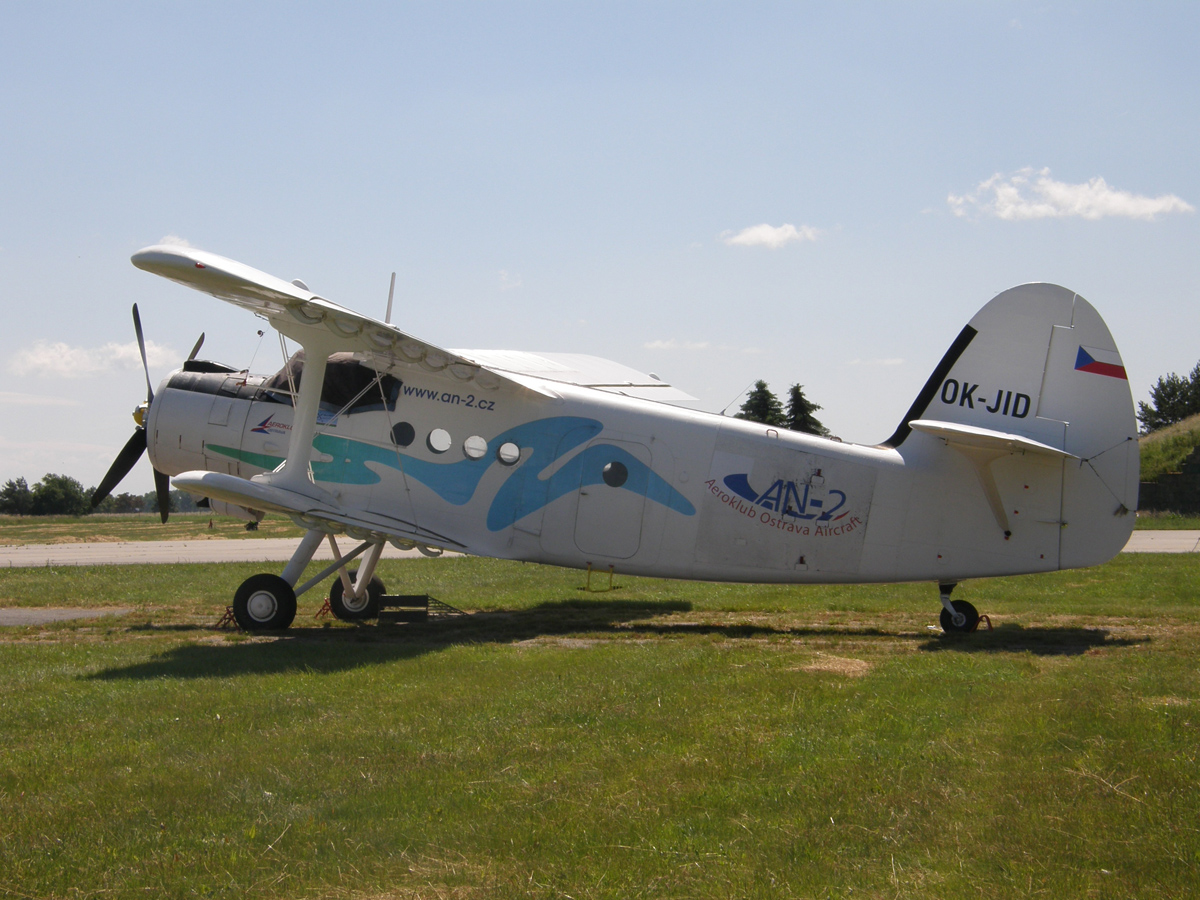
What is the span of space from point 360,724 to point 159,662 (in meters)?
3.95

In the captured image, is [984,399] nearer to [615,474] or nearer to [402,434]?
[615,474]

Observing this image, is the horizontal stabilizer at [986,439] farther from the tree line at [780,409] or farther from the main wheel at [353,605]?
the tree line at [780,409]

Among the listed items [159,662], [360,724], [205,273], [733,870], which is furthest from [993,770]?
[205,273]

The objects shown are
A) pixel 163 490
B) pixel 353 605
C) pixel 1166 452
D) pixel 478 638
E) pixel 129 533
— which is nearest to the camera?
pixel 478 638

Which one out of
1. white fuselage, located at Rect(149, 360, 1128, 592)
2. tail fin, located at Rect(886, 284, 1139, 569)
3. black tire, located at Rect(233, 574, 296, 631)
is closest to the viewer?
tail fin, located at Rect(886, 284, 1139, 569)

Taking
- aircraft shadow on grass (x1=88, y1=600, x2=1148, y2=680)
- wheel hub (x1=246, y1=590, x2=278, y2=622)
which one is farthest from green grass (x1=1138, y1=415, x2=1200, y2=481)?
wheel hub (x1=246, y1=590, x2=278, y2=622)

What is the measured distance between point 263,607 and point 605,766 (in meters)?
7.83

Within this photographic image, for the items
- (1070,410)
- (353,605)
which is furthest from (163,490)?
(1070,410)

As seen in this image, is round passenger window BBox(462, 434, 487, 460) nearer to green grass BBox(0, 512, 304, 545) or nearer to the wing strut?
the wing strut

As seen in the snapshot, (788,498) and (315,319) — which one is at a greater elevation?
(315,319)

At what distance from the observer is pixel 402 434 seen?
1298 cm

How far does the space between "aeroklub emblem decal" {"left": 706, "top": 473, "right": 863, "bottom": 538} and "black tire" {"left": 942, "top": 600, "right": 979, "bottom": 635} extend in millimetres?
1651

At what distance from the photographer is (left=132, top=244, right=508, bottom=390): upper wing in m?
10.3

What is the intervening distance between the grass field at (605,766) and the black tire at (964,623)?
0.44m
